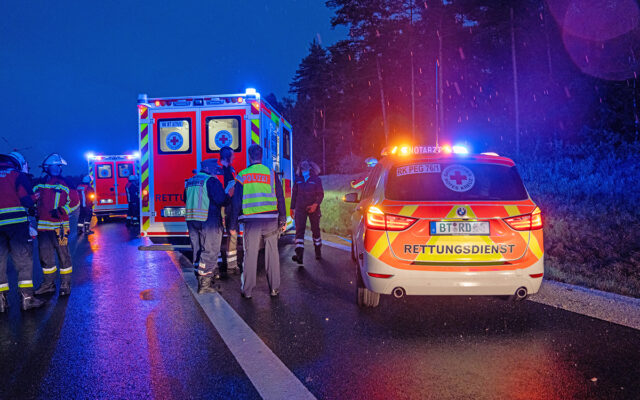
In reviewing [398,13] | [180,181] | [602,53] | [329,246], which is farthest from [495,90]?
[180,181]

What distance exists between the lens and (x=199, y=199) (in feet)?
20.6

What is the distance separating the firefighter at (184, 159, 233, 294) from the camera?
20.1ft

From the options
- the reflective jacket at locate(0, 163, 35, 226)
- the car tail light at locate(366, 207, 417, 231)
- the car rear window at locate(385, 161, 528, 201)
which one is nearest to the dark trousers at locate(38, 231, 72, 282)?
the reflective jacket at locate(0, 163, 35, 226)

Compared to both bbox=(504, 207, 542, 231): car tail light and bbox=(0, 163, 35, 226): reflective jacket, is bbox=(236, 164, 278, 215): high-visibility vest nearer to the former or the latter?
bbox=(0, 163, 35, 226): reflective jacket

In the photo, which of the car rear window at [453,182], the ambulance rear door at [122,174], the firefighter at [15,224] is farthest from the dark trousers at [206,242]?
the ambulance rear door at [122,174]

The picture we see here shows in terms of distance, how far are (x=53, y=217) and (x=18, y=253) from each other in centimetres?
59

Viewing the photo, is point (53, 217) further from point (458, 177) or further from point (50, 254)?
point (458, 177)

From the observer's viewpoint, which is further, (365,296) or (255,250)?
(255,250)

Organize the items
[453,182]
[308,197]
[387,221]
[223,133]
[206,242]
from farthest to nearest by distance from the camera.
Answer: [308,197] < [223,133] < [206,242] < [453,182] < [387,221]

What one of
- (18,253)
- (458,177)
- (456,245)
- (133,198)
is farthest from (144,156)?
(133,198)

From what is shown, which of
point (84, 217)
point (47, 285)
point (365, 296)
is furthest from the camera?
point (84, 217)

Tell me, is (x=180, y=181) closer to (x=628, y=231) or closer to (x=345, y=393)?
(x=345, y=393)

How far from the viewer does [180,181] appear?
8312mm

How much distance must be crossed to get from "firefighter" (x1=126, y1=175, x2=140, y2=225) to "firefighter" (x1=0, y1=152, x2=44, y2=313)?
10.6 metres
